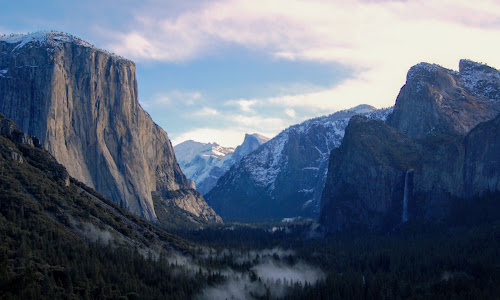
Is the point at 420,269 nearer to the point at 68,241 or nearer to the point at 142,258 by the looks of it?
the point at 142,258

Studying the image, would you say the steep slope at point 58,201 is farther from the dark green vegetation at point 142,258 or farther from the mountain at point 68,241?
the dark green vegetation at point 142,258

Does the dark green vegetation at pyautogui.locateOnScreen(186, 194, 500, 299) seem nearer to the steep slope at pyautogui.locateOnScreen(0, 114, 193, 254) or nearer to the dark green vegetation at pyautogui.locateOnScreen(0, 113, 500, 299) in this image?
the dark green vegetation at pyautogui.locateOnScreen(0, 113, 500, 299)

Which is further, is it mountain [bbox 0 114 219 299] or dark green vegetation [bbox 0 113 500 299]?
dark green vegetation [bbox 0 113 500 299]

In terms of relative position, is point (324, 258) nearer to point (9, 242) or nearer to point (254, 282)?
point (254, 282)

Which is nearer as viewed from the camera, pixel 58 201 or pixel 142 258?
pixel 142 258

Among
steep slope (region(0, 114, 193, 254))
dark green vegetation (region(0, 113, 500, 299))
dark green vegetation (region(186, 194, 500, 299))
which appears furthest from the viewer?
steep slope (region(0, 114, 193, 254))

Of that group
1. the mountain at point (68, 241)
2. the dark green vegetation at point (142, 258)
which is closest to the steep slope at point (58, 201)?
the mountain at point (68, 241)

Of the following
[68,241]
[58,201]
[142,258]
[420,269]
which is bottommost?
[420,269]

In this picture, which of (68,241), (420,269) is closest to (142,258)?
(68,241)

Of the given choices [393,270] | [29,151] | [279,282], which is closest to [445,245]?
[393,270]

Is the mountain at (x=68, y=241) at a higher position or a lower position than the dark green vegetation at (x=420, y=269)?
higher

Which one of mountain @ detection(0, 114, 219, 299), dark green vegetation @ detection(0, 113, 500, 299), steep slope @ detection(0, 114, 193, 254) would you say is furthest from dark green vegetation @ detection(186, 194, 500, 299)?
steep slope @ detection(0, 114, 193, 254)
